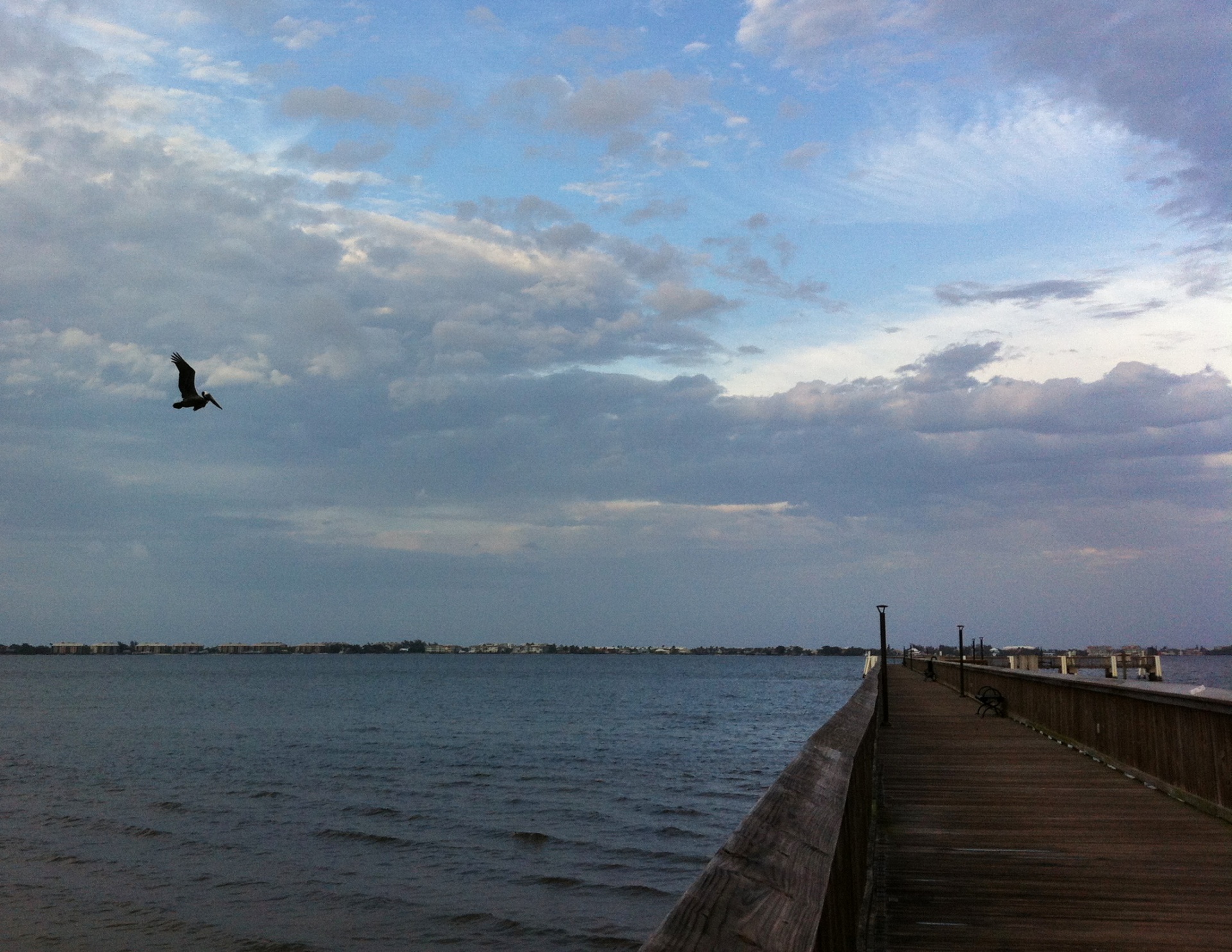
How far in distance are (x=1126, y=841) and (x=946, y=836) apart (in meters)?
1.32

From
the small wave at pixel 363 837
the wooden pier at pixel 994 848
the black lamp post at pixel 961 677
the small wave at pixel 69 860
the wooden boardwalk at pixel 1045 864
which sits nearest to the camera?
the wooden pier at pixel 994 848

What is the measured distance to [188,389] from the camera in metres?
11.7

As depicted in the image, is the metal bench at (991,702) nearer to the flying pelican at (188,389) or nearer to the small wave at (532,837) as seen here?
the small wave at (532,837)

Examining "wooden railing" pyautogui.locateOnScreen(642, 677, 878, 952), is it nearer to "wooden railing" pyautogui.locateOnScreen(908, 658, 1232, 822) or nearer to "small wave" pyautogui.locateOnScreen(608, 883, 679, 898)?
"wooden railing" pyautogui.locateOnScreen(908, 658, 1232, 822)

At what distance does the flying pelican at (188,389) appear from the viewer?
11359mm

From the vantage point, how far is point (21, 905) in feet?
53.8

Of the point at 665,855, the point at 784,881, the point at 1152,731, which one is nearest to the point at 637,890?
the point at 665,855

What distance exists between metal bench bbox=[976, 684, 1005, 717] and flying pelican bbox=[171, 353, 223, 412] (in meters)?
17.3

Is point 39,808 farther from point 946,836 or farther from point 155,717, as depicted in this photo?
point 155,717

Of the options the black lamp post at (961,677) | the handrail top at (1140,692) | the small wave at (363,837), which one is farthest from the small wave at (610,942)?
the black lamp post at (961,677)

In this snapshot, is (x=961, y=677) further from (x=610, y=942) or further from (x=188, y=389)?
(x=188, y=389)

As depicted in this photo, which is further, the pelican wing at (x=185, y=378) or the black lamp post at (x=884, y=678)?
the black lamp post at (x=884, y=678)

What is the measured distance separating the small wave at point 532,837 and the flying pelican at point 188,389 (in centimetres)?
1216

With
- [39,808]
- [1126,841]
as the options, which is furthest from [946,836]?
[39,808]
